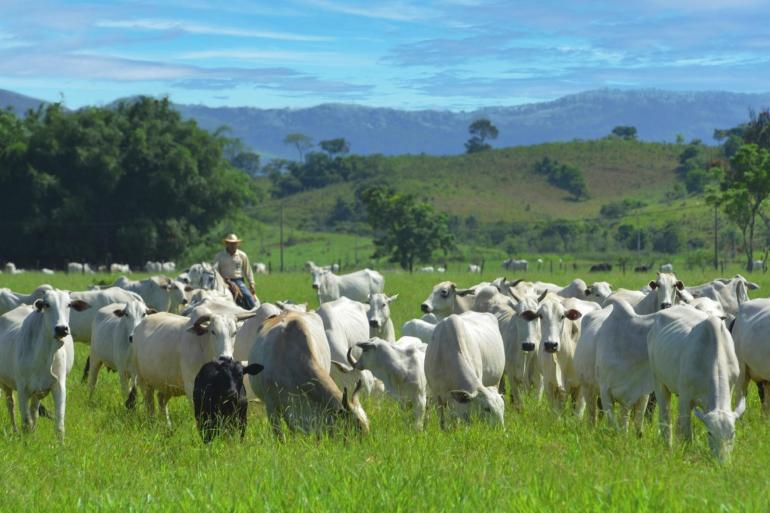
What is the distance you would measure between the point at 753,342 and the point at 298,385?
16.9 feet

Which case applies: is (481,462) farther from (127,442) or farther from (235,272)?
(235,272)

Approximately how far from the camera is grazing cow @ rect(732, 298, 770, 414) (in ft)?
42.0

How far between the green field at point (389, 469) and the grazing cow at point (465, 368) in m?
0.30

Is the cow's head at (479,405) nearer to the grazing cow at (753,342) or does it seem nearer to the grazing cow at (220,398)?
the grazing cow at (220,398)

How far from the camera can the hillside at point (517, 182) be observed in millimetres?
113438

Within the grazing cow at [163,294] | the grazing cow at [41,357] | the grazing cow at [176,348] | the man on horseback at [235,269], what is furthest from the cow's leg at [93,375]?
the grazing cow at [163,294]

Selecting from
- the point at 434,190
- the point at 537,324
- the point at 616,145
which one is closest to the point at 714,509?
the point at 537,324

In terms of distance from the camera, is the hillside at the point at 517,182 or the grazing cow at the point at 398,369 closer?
the grazing cow at the point at 398,369

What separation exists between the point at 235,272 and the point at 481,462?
9.85m

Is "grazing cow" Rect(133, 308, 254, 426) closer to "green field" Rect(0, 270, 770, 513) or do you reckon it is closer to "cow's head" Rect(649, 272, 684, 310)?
"green field" Rect(0, 270, 770, 513)

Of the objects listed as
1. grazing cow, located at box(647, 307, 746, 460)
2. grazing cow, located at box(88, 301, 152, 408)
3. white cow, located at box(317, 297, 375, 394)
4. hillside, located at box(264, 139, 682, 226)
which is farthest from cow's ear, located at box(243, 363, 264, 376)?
hillside, located at box(264, 139, 682, 226)

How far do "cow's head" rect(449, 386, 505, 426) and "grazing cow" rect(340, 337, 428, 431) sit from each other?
80 centimetres

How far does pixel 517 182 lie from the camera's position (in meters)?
125

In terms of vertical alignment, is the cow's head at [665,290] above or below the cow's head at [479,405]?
above
